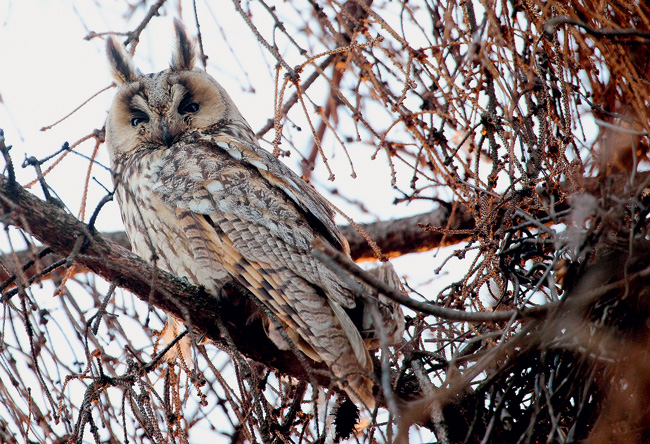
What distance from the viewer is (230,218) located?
2.27 meters

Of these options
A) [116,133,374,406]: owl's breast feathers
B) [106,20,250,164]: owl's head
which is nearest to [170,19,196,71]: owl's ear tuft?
[106,20,250,164]: owl's head

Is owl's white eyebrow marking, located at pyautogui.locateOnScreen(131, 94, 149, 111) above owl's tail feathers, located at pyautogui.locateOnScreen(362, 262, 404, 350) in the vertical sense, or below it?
above

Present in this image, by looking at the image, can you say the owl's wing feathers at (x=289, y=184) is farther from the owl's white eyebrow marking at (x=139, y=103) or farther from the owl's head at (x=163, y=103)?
the owl's white eyebrow marking at (x=139, y=103)

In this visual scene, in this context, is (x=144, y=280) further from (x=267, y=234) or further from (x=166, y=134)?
(x=166, y=134)

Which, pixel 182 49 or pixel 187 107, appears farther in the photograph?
pixel 182 49

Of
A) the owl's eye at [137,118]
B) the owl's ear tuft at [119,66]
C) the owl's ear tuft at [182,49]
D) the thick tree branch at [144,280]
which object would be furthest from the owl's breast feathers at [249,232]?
the owl's ear tuft at [182,49]

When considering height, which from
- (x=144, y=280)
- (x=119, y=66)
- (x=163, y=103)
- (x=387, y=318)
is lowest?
(x=387, y=318)

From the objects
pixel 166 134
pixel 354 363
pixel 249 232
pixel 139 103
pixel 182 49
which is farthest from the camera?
pixel 182 49

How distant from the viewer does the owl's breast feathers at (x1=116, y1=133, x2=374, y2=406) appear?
6.86 feet

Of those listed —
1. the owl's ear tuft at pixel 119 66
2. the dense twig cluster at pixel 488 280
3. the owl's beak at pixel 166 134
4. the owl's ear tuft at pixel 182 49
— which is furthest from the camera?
the owl's ear tuft at pixel 182 49

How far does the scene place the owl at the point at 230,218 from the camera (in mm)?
2100

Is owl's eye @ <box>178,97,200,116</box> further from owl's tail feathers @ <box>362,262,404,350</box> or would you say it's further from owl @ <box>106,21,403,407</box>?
owl's tail feathers @ <box>362,262,404,350</box>

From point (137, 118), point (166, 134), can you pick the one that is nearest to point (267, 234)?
point (166, 134)

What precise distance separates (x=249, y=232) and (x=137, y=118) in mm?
1017
